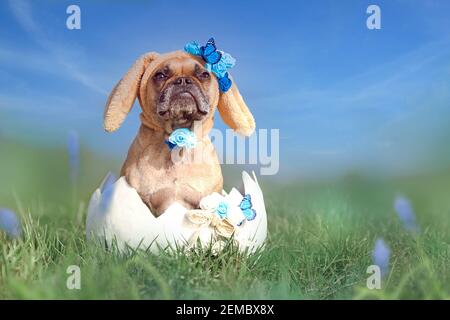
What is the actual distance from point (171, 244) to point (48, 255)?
1.49ft

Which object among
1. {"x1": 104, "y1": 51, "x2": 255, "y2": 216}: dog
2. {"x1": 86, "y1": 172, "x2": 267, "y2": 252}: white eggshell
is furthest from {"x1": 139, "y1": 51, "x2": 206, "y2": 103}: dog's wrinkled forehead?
{"x1": 86, "y1": 172, "x2": 267, "y2": 252}: white eggshell

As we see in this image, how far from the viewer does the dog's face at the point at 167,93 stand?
7.27 ft

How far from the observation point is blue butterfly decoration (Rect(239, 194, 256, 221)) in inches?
90.5

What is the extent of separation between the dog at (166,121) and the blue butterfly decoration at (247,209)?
113mm

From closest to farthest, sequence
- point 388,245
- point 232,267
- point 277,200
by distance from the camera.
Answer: point 232,267 → point 388,245 → point 277,200

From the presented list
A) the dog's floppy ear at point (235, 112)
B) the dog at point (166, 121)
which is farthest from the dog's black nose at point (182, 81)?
the dog's floppy ear at point (235, 112)

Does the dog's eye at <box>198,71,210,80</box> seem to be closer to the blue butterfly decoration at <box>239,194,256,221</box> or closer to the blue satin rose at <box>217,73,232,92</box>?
the blue satin rose at <box>217,73,232,92</box>

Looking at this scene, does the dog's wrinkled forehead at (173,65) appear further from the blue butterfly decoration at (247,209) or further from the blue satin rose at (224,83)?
the blue butterfly decoration at (247,209)

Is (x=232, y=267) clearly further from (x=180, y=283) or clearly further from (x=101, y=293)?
(x=101, y=293)

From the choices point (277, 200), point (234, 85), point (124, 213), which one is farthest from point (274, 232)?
point (124, 213)

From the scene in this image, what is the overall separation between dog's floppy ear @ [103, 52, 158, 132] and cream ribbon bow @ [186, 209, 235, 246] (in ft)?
1.35

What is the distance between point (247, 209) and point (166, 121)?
1.32 feet
